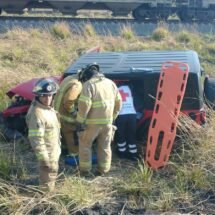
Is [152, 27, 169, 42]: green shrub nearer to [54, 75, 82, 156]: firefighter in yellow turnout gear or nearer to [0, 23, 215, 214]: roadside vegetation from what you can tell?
[0, 23, 215, 214]: roadside vegetation

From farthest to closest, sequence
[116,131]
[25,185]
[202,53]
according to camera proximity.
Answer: [202,53] < [116,131] < [25,185]

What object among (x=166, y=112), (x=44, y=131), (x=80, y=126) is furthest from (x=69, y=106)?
(x=166, y=112)

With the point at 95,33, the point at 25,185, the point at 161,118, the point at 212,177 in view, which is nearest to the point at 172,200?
the point at 212,177

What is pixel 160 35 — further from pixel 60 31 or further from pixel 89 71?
pixel 89 71

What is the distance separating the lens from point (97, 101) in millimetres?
4965

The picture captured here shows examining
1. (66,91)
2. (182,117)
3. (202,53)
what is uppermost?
(66,91)

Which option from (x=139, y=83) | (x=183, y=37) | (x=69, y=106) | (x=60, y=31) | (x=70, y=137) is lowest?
(x=183, y=37)

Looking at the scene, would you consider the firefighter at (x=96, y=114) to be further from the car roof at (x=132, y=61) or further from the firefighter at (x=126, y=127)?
the car roof at (x=132, y=61)

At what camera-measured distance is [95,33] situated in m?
15.4

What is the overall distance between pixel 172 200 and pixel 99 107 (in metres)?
1.27

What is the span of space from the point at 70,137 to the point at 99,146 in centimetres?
57

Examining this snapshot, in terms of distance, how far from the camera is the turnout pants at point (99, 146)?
507 cm

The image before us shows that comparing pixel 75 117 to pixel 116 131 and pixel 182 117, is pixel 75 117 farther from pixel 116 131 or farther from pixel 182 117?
pixel 182 117

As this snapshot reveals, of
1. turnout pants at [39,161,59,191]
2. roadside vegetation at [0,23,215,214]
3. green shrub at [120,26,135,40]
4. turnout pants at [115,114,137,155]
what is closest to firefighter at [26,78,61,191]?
turnout pants at [39,161,59,191]
